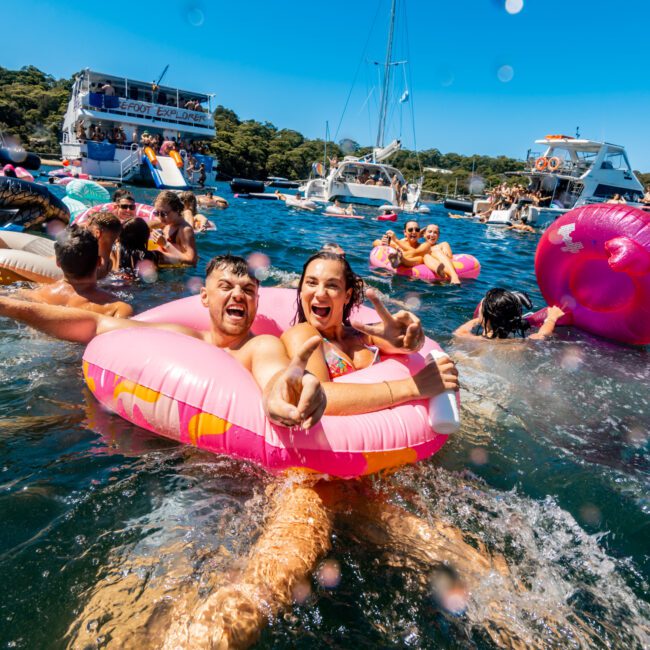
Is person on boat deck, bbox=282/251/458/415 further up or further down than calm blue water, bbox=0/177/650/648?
further up

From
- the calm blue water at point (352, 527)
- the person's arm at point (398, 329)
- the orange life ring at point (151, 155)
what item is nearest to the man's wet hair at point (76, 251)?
the calm blue water at point (352, 527)

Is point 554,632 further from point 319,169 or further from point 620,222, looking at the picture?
point 319,169

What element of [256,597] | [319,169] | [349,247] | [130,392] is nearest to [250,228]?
[349,247]

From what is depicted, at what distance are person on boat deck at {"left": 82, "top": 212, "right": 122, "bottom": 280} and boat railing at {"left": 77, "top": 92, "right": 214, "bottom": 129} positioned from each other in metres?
27.4

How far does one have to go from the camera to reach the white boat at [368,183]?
27109 mm

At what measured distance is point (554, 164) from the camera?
27.9 m

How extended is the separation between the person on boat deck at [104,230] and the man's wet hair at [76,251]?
135 cm

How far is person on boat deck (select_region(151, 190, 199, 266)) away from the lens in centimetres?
682

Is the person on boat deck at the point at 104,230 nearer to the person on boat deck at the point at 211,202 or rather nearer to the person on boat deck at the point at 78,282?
the person on boat deck at the point at 78,282

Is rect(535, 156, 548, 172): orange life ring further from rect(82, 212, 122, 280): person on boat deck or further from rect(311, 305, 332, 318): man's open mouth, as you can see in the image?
rect(311, 305, 332, 318): man's open mouth

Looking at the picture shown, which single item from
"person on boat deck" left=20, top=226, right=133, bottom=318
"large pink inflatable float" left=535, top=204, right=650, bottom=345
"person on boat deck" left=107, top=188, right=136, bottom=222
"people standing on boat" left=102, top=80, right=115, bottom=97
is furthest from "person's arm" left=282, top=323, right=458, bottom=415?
"people standing on boat" left=102, top=80, right=115, bottom=97

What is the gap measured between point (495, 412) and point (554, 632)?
6.45 ft

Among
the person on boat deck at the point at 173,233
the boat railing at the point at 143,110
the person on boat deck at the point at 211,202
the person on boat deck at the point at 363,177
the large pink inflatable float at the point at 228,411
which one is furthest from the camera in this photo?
the boat railing at the point at 143,110

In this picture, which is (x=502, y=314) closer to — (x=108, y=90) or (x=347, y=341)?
(x=347, y=341)
